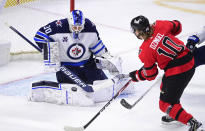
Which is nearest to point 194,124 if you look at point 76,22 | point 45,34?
point 76,22

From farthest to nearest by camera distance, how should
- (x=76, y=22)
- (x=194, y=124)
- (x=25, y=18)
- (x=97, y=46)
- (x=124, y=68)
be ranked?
(x=25, y=18), (x=124, y=68), (x=97, y=46), (x=76, y=22), (x=194, y=124)

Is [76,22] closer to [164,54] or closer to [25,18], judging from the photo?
[164,54]

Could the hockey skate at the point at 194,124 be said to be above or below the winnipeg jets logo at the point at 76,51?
below

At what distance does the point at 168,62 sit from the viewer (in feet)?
Answer: 7.16

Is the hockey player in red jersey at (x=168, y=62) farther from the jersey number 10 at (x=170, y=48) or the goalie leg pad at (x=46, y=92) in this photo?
the goalie leg pad at (x=46, y=92)

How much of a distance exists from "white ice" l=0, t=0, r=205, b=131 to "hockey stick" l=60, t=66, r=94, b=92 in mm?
171

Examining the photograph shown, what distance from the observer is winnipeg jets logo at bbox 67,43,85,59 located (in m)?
3.03

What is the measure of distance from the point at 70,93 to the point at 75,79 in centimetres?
12

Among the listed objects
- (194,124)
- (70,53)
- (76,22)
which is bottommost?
(194,124)

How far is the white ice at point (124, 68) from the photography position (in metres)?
2.57

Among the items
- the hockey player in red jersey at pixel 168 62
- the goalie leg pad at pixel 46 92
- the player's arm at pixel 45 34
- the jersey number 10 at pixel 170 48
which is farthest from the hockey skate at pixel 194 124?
the player's arm at pixel 45 34

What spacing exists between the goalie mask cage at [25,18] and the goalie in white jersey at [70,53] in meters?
1.42

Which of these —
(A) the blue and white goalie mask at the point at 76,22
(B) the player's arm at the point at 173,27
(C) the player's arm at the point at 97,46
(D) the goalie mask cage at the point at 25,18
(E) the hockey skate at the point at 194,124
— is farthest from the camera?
(D) the goalie mask cage at the point at 25,18

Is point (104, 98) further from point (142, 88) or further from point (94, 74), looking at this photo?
point (142, 88)
